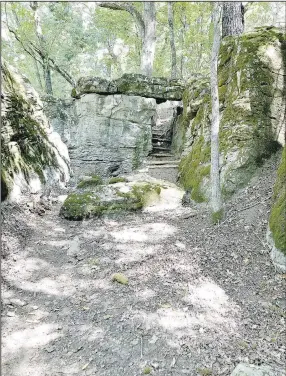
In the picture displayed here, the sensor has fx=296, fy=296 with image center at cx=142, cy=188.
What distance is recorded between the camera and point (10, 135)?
5949mm

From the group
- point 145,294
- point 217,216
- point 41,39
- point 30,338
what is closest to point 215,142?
point 217,216

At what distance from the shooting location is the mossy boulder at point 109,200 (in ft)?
18.9

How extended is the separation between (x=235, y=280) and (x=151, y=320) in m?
1.19

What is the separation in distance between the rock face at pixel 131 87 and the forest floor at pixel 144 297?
6.70 metres

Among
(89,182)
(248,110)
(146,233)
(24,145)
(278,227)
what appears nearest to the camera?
(278,227)

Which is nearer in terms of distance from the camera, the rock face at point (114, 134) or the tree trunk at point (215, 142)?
the tree trunk at point (215, 142)

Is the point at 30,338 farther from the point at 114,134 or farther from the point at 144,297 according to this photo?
the point at 114,134

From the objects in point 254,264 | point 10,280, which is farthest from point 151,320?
point 10,280

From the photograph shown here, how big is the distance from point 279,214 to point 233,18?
235 inches

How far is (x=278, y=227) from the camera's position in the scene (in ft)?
12.1

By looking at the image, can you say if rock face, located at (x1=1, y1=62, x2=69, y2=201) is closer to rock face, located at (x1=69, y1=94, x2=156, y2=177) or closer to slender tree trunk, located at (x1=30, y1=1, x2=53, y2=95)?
rock face, located at (x1=69, y1=94, x2=156, y2=177)

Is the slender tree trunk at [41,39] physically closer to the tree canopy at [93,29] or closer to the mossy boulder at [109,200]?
the tree canopy at [93,29]

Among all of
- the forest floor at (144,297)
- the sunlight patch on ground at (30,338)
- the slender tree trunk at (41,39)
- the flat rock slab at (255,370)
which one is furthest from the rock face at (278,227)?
the slender tree trunk at (41,39)

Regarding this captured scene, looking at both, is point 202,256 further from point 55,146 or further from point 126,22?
point 126,22
